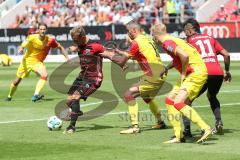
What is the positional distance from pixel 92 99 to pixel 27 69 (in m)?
2.46

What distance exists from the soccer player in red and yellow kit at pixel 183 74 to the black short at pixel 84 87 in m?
2.64

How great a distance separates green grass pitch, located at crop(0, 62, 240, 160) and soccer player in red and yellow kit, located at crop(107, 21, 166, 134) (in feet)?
1.67

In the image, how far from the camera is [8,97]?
21.7 m

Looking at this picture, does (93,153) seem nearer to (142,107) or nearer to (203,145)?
(203,145)

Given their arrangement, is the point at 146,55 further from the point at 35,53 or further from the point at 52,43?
the point at 35,53

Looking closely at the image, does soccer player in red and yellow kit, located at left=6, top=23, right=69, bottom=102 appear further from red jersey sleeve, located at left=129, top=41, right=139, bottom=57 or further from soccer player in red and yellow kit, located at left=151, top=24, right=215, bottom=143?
soccer player in red and yellow kit, located at left=151, top=24, right=215, bottom=143

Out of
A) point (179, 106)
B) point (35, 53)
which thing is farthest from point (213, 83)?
point (35, 53)

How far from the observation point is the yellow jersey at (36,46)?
72.5ft

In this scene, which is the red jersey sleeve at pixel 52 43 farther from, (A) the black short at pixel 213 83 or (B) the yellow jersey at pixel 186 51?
(B) the yellow jersey at pixel 186 51

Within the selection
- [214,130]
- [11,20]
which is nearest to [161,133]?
[214,130]

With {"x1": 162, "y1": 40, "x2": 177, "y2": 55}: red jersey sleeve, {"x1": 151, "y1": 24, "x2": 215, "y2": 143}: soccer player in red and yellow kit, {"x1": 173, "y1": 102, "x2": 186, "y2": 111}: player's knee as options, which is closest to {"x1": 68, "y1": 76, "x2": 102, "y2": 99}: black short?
{"x1": 151, "y1": 24, "x2": 215, "y2": 143}: soccer player in red and yellow kit

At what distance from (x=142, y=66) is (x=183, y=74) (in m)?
2.01

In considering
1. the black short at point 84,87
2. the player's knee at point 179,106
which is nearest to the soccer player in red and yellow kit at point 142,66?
the black short at point 84,87

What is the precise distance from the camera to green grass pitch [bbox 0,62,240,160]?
1166cm
